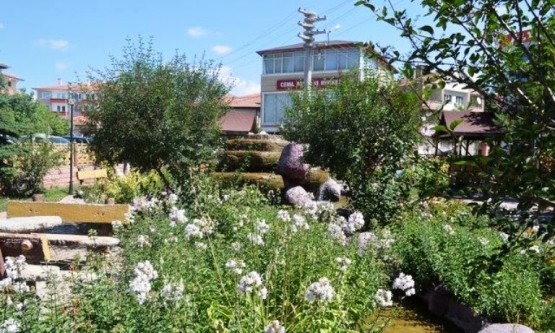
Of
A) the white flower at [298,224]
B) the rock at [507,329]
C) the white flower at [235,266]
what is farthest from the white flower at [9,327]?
the rock at [507,329]

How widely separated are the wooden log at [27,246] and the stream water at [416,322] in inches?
128

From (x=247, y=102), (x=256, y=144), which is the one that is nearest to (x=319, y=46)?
(x=247, y=102)

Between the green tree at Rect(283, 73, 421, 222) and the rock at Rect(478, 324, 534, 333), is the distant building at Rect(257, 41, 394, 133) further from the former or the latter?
the rock at Rect(478, 324, 534, 333)

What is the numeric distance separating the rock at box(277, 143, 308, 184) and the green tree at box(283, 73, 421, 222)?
2.15m

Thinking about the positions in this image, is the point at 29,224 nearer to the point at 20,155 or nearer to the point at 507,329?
the point at 507,329

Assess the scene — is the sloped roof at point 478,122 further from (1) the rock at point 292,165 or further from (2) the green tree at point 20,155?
(2) the green tree at point 20,155

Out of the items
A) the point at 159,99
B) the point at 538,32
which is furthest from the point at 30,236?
the point at 159,99

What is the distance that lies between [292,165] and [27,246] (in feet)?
33.7

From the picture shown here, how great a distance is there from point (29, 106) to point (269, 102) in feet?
105

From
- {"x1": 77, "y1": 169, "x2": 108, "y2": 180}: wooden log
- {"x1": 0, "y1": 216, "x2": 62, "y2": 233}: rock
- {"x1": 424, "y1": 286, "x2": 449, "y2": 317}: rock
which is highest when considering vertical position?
{"x1": 0, "y1": 216, "x2": 62, "y2": 233}: rock

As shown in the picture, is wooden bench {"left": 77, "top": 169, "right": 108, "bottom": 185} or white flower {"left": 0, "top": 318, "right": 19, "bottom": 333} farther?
wooden bench {"left": 77, "top": 169, "right": 108, "bottom": 185}

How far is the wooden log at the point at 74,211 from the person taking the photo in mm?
8391

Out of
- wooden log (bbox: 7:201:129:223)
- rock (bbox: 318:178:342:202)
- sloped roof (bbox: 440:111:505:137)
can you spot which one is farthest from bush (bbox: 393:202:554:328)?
rock (bbox: 318:178:342:202)

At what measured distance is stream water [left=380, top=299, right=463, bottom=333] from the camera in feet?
20.1
